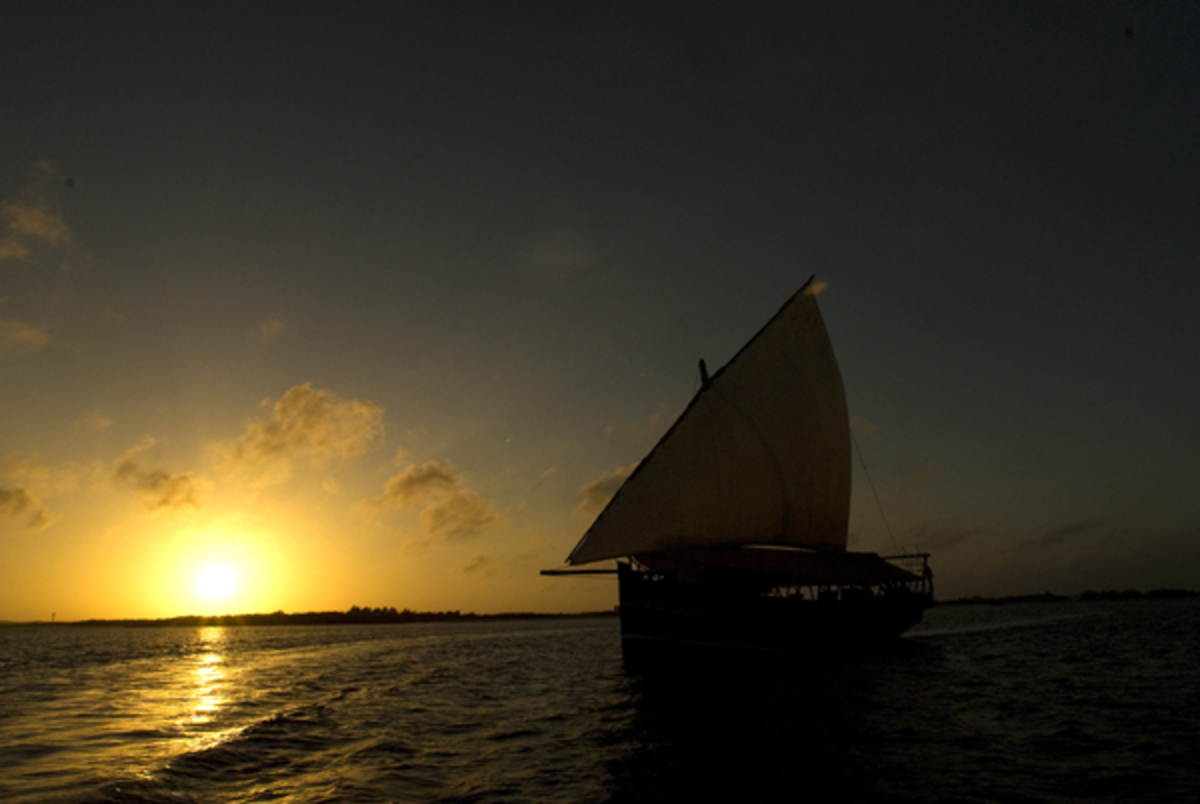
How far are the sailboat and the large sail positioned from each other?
0.07 meters

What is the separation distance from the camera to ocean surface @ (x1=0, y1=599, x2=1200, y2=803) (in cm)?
1312

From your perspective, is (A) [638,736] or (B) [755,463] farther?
(B) [755,463]

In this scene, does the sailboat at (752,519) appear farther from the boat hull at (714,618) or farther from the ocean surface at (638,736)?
the ocean surface at (638,736)

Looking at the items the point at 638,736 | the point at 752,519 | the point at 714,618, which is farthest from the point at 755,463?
the point at 638,736

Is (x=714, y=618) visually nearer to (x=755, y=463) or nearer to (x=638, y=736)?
(x=755, y=463)

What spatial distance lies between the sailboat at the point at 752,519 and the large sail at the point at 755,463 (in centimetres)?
7

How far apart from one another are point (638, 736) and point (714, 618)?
16934mm

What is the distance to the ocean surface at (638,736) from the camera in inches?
517

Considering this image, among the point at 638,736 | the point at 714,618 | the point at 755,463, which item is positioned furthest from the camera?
the point at 755,463

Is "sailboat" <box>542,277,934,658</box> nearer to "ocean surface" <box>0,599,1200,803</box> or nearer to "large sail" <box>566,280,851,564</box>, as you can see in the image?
"large sail" <box>566,280,851,564</box>

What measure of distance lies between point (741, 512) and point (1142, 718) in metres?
20.1

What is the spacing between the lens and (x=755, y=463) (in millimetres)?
38219

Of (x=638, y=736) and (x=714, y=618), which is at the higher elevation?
(x=714, y=618)

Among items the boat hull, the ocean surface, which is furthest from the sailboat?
the ocean surface
